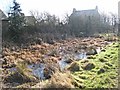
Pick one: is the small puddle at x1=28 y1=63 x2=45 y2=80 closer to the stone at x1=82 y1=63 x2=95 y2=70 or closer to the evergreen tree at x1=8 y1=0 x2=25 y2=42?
the stone at x1=82 y1=63 x2=95 y2=70

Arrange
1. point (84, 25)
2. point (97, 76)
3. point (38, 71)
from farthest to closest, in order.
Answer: point (84, 25) < point (38, 71) < point (97, 76)

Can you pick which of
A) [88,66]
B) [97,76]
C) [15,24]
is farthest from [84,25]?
[97,76]

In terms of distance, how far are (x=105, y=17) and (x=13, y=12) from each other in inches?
923

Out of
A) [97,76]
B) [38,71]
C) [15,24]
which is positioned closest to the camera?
[97,76]

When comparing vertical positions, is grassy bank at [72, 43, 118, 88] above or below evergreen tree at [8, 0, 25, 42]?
below

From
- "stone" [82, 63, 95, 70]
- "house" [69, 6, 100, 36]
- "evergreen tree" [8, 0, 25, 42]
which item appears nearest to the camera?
"stone" [82, 63, 95, 70]

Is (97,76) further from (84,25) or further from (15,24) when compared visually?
(84,25)

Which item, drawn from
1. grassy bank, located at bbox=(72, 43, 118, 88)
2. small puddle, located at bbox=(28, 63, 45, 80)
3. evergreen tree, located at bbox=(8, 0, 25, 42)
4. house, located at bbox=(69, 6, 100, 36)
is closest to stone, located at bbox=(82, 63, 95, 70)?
grassy bank, located at bbox=(72, 43, 118, 88)

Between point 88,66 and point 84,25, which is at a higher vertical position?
point 84,25

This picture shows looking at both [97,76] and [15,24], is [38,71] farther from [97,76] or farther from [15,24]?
[15,24]

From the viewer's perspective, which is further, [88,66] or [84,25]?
[84,25]

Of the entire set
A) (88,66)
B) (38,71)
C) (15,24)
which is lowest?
(38,71)

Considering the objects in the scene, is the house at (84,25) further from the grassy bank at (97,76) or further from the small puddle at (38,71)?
the grassy bank at (97,76)

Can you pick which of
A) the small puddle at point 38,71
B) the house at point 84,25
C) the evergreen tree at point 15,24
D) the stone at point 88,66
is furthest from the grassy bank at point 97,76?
the house at point 84,25
